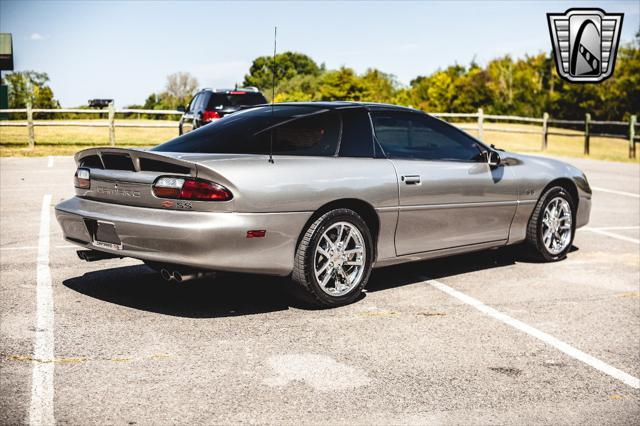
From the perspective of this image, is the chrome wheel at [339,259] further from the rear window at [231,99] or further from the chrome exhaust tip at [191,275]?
the rear window at [231,99]

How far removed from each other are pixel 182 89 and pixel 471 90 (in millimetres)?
31230

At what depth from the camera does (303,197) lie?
4.98 m

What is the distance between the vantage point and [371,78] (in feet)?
257

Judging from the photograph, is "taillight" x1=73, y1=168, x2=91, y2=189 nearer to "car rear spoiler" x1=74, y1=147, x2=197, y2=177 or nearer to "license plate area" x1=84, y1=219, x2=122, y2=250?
"car rear spoiler" x1=74, y1=147, x2=197, y2=177

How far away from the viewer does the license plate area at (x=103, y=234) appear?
16.2ft

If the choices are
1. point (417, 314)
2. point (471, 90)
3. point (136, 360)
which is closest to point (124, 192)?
point (136, 360)

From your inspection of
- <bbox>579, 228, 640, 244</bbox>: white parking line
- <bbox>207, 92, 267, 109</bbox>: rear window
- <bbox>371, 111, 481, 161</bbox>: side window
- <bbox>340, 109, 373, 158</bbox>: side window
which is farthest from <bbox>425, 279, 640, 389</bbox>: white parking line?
<bbox>207, 92, 267, 109</bbox>: rear window

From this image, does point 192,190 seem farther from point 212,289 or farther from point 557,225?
point 557,225

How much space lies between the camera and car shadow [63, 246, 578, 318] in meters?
5.16

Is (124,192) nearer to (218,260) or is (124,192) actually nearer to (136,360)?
(218,260)

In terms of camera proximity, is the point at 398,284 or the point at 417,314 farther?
the point at 398,284

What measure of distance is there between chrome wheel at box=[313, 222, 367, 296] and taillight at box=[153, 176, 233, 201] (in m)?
0.82

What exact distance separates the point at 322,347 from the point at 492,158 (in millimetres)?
2815

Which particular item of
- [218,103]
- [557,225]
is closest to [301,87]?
[218,103]
